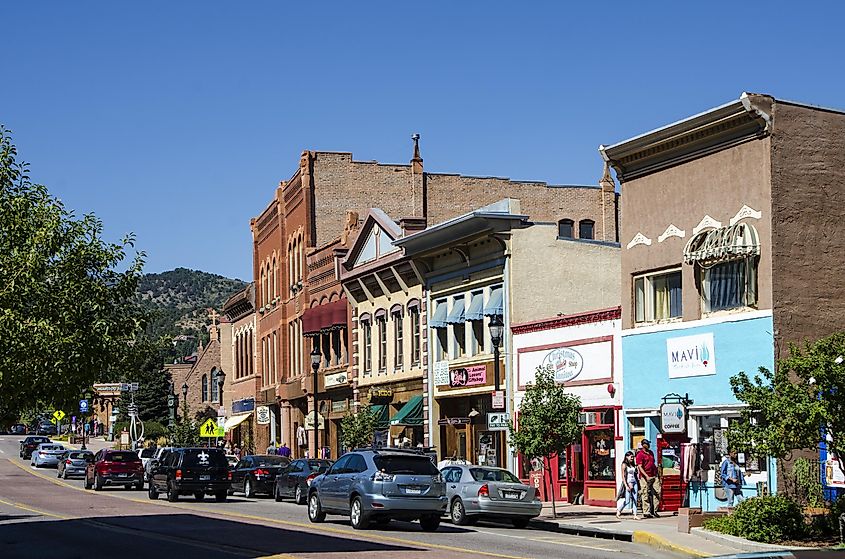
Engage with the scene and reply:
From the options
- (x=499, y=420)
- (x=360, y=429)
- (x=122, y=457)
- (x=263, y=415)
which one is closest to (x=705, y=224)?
(x=499, y=420)

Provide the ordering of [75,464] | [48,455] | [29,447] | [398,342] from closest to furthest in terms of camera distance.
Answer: [398,342] → [75,464] → [48,455] → [29,447]

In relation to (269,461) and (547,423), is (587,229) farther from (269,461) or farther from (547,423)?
(547,423)

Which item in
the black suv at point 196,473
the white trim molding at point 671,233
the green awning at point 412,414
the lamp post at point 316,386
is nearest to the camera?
the white trim molding at point 671,233

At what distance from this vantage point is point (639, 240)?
34.3m

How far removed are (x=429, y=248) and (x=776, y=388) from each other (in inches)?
952

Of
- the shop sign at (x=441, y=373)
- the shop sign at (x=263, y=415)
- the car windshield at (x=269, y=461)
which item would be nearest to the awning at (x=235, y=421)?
the shop sign at (x=263, y=415)

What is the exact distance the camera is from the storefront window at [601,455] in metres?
35.8

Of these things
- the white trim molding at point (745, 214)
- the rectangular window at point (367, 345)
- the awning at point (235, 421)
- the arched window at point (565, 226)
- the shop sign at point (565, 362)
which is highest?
the arched window at point (565, 226)

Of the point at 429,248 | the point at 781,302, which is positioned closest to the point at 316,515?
the point at 781,302

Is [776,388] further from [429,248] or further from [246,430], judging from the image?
[246,430]

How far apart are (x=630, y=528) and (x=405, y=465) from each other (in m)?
5.12

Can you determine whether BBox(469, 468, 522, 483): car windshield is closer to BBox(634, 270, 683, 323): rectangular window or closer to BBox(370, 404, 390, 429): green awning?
BBox(634, 270, 683, 323): rectangular window

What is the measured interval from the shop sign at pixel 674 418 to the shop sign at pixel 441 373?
1473 cm

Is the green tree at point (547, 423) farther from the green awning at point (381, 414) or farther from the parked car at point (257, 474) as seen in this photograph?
the green awning at point (381, 414)
